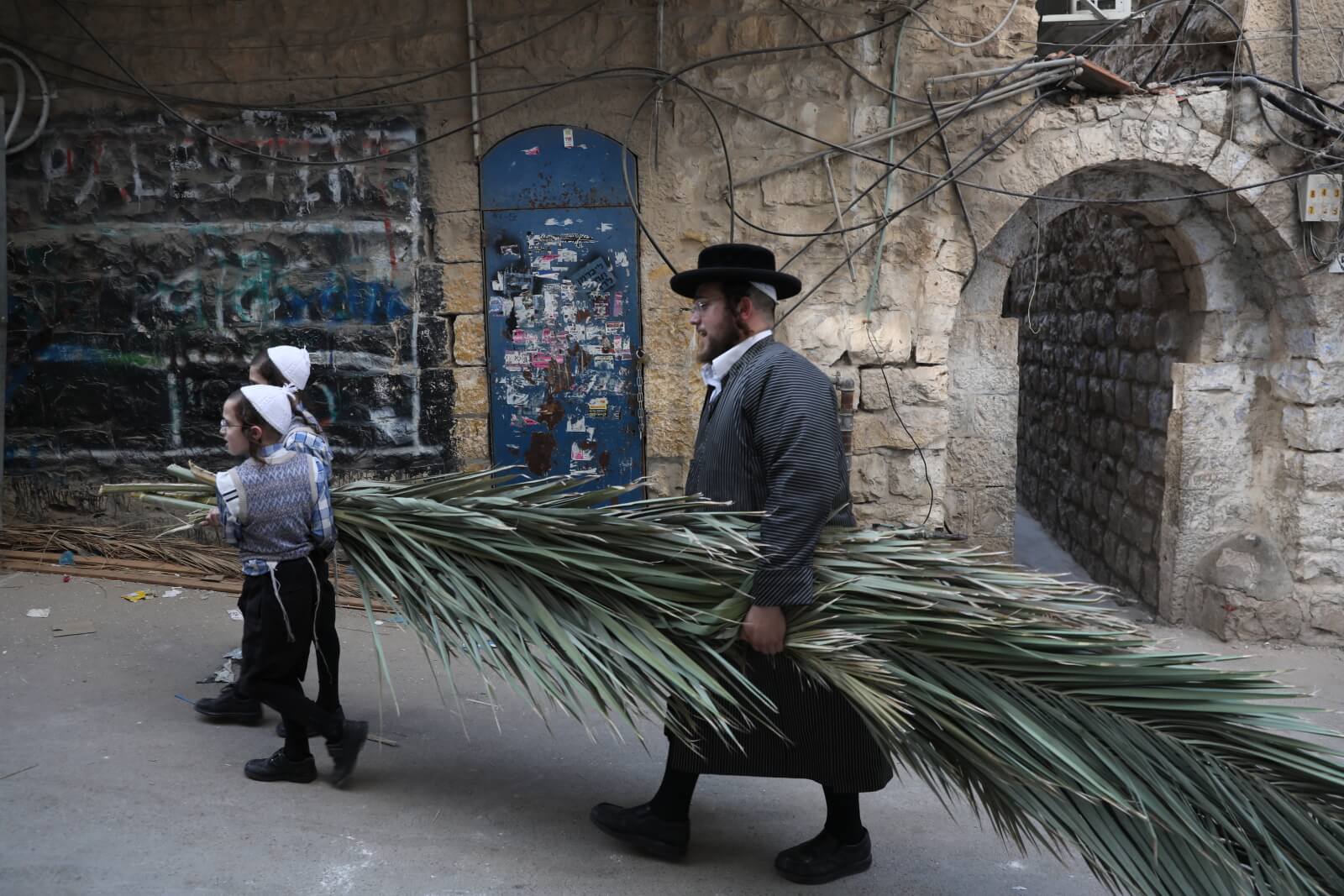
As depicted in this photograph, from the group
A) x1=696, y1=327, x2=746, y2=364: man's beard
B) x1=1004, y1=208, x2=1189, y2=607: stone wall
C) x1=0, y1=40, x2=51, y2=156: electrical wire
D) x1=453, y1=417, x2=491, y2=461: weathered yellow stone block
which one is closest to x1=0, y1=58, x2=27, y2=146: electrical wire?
x1=0, y1=40, x2=51, y2=156: electrical wire

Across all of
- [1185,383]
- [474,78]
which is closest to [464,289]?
[474,78]

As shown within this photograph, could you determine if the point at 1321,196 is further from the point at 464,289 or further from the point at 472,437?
the point at 472,437

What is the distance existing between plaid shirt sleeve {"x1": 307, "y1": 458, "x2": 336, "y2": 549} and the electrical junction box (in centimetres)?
461

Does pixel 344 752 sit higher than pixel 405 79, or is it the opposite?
pixel 405 79

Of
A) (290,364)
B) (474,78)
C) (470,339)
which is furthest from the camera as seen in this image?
(470,339)

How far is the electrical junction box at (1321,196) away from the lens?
507 cm

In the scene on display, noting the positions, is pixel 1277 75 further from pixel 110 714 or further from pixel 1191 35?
pixel 110 714

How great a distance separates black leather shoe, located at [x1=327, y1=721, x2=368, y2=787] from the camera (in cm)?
325

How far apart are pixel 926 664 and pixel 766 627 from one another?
15.7 inches

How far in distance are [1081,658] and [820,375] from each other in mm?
932

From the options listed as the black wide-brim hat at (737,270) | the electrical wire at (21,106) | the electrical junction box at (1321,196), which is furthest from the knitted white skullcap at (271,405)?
the electrical junction box at (1321,196)

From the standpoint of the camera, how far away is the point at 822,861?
287 cm

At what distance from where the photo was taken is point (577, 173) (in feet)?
17.2

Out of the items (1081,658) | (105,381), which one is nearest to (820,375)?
(1081,658)
